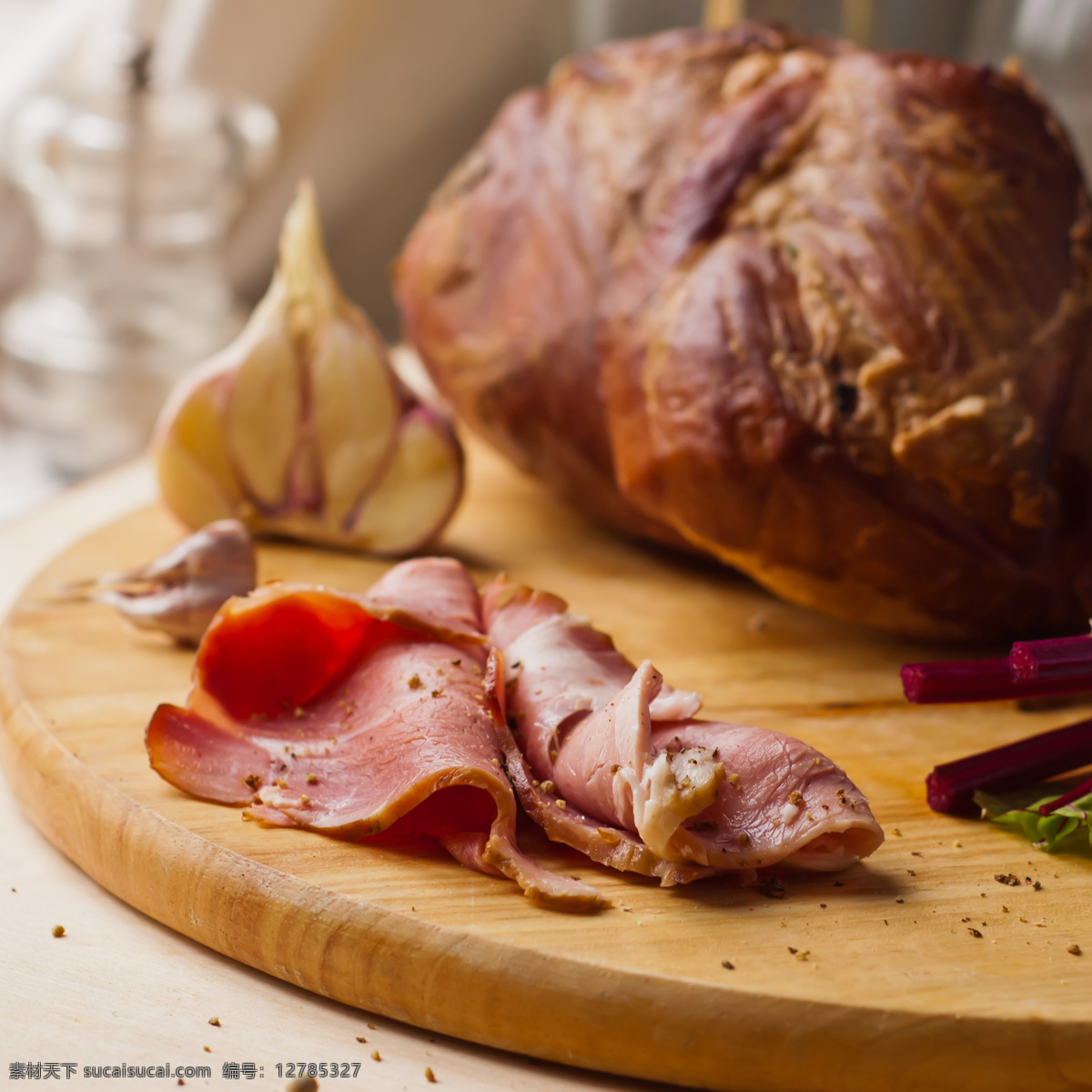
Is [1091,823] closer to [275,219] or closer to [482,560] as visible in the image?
[482,560]

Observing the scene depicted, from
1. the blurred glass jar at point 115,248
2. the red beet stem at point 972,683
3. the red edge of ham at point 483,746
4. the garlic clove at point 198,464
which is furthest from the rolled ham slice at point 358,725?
the blurred glass jar at point 115,248

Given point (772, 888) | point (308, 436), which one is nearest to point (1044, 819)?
point (772, 888)

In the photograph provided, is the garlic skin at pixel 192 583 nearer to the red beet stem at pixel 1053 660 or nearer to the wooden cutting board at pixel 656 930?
the wooden cutting board at pixel 656 930

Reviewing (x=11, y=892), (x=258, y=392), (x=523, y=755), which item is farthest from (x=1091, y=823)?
(x=258, y=392)

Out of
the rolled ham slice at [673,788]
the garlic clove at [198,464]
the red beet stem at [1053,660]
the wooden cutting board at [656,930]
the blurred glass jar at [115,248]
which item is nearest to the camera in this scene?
the wooden cutting board at [656,930]

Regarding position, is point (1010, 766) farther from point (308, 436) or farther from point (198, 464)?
point (198, 464)

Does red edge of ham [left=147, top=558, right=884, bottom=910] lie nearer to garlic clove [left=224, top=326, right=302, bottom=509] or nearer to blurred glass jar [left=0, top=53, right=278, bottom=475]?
garlic clove [left=224, top=326, right=302, bottom=509]

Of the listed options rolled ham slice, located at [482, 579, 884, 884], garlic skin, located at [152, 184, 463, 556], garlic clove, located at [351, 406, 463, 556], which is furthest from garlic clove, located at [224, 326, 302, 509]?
rolled ham slice, located at [482, 579, 884, 884]
